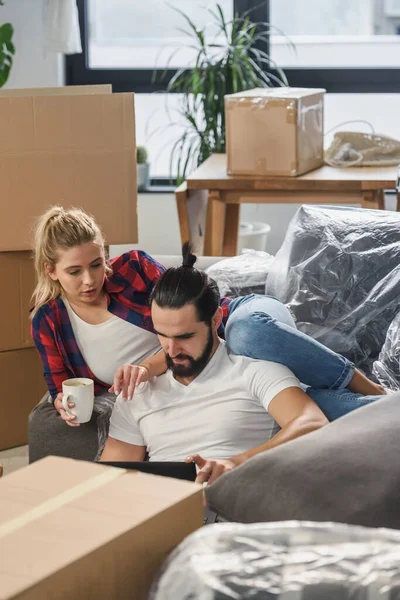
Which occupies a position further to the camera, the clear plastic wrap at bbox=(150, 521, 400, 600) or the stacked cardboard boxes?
the stacked cardboard boxes

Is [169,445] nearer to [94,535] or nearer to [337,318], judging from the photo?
[337,318]

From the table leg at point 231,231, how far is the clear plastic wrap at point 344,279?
1210 mm

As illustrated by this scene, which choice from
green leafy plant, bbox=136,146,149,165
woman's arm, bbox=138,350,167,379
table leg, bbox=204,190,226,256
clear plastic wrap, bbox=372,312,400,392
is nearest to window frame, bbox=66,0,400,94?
green leafy plant, bbox=136,146,149,165

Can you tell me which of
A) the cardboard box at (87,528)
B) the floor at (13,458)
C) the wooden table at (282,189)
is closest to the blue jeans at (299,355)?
the cardboard box at (87,528)

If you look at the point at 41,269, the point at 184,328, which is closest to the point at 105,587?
the point at 184,328

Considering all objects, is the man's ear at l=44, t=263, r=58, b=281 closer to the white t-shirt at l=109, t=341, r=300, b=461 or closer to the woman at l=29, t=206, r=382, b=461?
the woman at l=29, t=206, r=382, b=461

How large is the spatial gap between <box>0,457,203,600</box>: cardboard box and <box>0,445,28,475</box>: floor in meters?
1.94

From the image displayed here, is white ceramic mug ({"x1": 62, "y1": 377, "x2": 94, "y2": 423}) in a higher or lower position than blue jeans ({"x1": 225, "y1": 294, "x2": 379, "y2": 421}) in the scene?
lower

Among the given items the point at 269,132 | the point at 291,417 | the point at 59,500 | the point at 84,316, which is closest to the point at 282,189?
the point at 269,132

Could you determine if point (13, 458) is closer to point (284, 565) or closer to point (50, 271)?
point (50, 271)

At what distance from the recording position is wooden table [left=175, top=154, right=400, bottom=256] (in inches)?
134

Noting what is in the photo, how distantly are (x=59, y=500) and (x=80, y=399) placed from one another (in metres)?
1.13

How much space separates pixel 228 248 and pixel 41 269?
Answer: 1.59 meters

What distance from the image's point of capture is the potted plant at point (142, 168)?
458cm
